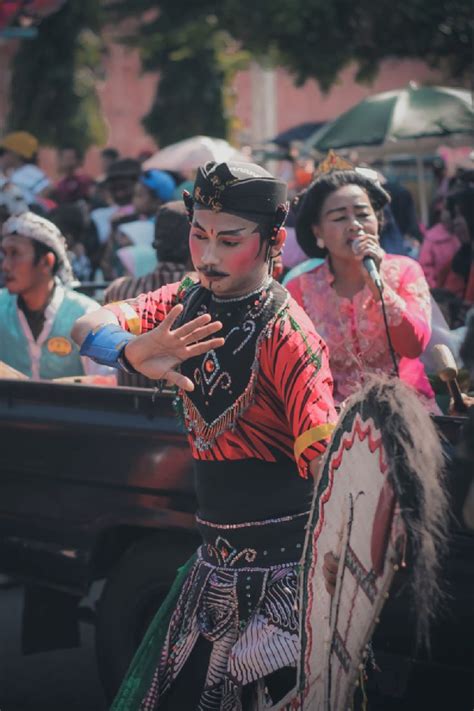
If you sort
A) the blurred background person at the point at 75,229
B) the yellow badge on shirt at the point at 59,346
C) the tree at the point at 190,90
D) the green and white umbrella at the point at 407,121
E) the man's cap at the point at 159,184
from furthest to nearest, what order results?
1. the tree at the point at 190,90
2. the green and white umbrella at the point at 407,121
3. the blurred background person at the point at 75,229
4. the man's cap at the point at 159,184
5. the yellow badge on shirt at the point at 59,346

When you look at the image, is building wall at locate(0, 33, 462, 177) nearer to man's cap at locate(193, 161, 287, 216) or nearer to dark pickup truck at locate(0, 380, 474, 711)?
dark pickup truck at locate(0, 380, 474, 711)

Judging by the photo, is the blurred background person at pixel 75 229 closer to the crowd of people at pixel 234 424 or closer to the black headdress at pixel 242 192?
the crowd of people at pixel 234 424

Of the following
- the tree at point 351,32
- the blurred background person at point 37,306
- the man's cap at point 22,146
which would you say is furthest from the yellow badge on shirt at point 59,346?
the tree at point 351,32

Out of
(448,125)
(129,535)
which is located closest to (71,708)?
(129,535)

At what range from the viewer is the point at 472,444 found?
2.73 metres

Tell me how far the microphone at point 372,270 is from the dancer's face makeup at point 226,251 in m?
1.13

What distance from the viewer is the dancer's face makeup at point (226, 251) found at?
3.45 meters

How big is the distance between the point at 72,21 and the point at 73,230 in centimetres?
1223

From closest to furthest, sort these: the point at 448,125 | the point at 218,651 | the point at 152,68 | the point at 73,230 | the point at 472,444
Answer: the point at 472,444
the point at 218,651
the point at 73,230
the point at 448,125
the point at 152,68

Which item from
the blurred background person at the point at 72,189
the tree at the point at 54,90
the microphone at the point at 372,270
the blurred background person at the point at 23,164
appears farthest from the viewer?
the tree at the point at 54,90

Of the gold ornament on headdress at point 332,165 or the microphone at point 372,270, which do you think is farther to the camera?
the gold ornament on headdress at point 332,165

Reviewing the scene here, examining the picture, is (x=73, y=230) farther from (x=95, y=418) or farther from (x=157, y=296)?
(x=157, y=296)

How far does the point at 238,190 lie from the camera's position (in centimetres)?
346

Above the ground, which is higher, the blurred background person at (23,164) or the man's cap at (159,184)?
the blurred background person at (23,164)
